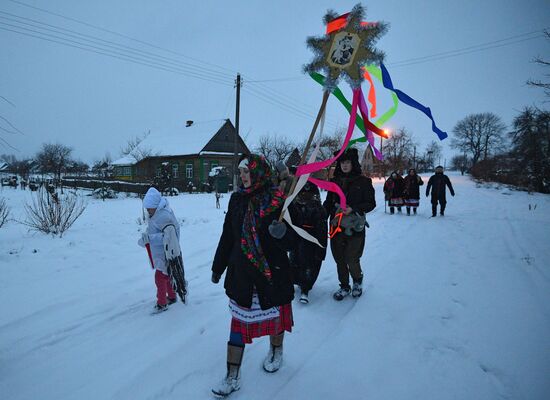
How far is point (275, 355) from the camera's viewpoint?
2479 mm

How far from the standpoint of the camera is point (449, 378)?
7.66 feet

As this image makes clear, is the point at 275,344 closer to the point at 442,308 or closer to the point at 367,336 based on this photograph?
the point at 367,336

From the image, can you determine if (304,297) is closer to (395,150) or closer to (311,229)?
(311,229)

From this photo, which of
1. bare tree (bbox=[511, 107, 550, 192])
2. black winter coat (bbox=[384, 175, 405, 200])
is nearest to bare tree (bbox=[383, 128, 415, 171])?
bare tree (bbox=[511, 107, 550, 192])

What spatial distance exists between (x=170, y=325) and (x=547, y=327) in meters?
4.10

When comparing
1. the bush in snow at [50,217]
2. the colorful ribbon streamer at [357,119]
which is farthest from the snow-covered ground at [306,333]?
the colorful ribbon streamer at [357,119]

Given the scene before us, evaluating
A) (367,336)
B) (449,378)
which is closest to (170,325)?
(367,336)

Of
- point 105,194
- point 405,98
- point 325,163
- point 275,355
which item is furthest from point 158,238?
point 105,194

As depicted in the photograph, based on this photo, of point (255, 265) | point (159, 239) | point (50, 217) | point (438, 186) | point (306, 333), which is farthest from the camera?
point (438, 186)

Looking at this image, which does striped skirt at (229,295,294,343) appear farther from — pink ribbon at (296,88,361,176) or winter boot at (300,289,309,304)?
winter boot at (300,289,309,304)

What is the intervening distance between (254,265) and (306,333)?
136 cm

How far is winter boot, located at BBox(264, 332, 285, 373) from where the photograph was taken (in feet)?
8.04

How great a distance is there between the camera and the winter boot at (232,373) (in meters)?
2.18

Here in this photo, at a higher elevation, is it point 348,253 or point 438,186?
point 438,186
